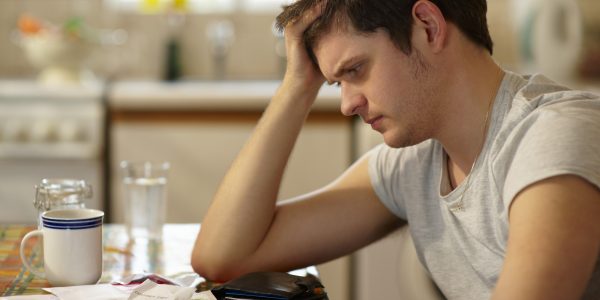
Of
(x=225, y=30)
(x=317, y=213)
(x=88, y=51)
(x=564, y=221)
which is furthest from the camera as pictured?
(x=225, y=30)

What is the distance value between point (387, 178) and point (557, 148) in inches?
18.9

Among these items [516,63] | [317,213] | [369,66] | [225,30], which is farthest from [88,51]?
[369,66]

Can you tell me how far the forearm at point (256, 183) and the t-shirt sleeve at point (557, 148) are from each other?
Answer: 49 cm

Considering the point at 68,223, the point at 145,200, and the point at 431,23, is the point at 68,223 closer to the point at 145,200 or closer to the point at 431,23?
the point at 145,200

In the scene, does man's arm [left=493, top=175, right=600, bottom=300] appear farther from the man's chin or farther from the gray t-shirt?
the man's chin

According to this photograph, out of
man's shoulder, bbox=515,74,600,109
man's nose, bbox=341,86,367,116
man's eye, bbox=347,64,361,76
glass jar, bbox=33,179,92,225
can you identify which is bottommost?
glass jar, bbox=33,179,92,225

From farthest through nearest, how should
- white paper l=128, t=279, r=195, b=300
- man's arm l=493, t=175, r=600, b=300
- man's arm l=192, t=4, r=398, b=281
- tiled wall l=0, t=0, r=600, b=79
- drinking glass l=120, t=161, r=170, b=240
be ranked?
tiled wall l=0, t=0, r=600, b=79
drinking glass l=120, t=161, r=170, b=240
man's arm l=192, t=4, r=398, b=281
white paper l=128, t=279, r=195, b=300
man's arm l=493, t=175, r=600, b=300

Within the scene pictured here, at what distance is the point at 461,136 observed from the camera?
1.37 metres

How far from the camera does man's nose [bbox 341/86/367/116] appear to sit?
1345 mm

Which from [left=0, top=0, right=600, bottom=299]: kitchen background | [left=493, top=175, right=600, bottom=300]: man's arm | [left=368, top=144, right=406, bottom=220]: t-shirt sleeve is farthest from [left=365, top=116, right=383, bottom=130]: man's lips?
[left=0, top=0, right=600, bottom=299]: kitchen background

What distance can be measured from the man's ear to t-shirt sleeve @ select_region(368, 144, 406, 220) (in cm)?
29

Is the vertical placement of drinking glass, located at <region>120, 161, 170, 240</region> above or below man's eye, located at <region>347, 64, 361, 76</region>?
below

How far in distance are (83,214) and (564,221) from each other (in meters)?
0.71

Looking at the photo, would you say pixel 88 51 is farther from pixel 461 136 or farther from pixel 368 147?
pixel 461 136
